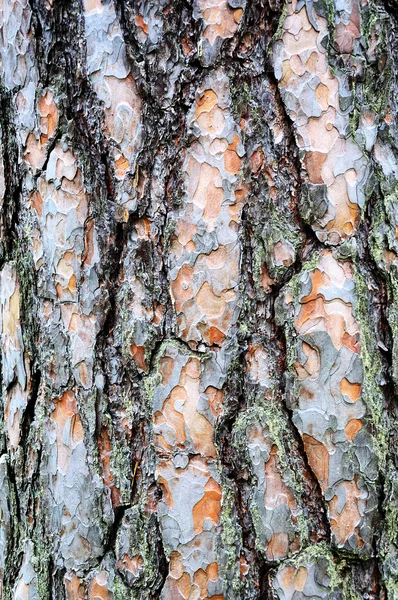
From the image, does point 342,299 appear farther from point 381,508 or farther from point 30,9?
point 30,9

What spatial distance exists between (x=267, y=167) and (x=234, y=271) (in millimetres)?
151

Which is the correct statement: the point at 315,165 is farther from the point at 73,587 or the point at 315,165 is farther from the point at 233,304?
the point at 73,587

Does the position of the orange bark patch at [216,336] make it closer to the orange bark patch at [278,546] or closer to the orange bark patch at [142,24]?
the orange bark patch at [278,546]

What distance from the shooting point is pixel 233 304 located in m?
0.90

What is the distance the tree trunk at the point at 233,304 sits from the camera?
0.89 metres

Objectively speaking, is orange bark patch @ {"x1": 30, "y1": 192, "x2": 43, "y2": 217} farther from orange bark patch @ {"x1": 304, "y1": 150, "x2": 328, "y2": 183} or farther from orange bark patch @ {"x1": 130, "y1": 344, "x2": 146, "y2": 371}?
orange bark patch @ {"x1": 304, "y1": 150, "x2": 328, "y2": 183}

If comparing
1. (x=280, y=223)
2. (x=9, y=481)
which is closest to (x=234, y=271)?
(x=280, y=223)

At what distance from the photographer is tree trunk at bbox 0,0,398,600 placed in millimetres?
892

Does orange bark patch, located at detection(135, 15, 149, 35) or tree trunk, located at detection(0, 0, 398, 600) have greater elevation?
orange bark patch, located at detection(135, 15, 149, 35)

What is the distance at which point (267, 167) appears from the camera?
909mm

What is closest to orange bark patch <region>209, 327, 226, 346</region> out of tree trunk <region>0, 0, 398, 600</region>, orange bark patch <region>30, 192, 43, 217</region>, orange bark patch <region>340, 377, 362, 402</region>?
tree trunk <region>0, 0, 398, 600</region>

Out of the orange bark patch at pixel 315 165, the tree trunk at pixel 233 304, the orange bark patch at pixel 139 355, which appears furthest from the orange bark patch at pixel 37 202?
the orange bark patch at pixel 315 165

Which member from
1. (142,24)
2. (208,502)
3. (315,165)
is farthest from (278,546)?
(142,24)

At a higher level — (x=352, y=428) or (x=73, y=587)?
(x=352, y=428)
